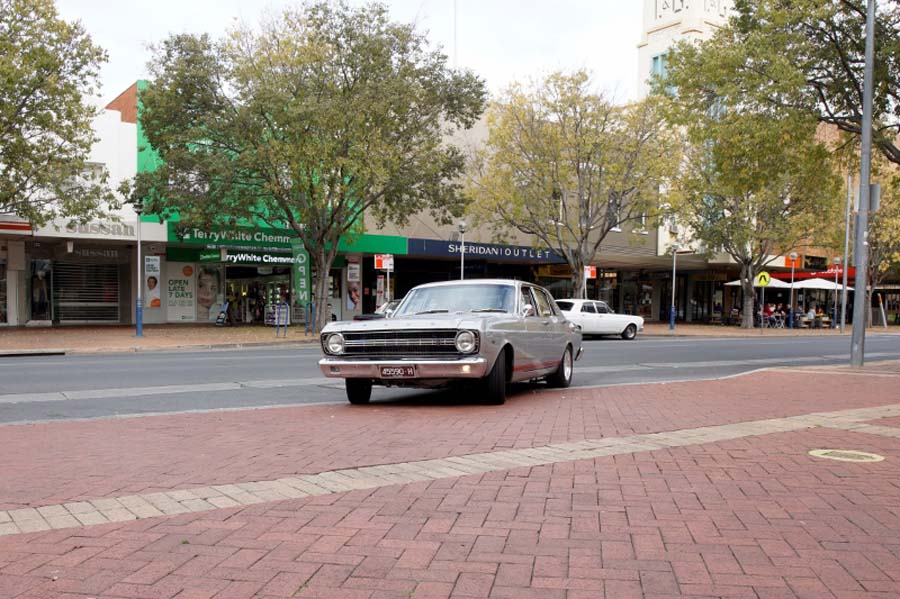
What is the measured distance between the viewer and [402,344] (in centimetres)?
909

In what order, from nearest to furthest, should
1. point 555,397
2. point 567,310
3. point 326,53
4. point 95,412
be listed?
point 95,412, point 555,397, point 326,53, point 567,310

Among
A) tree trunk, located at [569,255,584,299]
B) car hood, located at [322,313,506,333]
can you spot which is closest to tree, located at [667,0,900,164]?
car hood, located at [322,313,506,333]

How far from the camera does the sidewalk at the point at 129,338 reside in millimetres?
20906

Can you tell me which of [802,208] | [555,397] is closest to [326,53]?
[555,397]

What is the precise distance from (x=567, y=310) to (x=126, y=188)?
16053mm

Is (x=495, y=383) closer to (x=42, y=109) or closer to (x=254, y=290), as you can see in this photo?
(x=42, y=109)

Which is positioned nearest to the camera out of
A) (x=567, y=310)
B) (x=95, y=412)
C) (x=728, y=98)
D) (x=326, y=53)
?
(x=95, y=412)

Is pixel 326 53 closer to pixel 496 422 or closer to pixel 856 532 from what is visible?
pixel 496 422

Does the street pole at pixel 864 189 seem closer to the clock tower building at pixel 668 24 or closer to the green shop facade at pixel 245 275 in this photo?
the green shop facade at pixel 245 275

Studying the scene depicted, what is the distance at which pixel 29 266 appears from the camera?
29688 millimetres

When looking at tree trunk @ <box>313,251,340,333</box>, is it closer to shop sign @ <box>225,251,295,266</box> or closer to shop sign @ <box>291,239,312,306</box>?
shop sign @ <box>291,239,312,306</box>

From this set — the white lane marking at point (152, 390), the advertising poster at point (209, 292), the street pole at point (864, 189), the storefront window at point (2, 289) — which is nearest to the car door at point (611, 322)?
the street pole at point (864, 189)

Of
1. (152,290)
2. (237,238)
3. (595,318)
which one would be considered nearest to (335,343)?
(595,318)

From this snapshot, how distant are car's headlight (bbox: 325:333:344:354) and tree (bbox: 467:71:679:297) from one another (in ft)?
74.4
